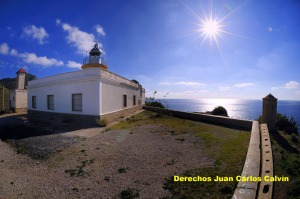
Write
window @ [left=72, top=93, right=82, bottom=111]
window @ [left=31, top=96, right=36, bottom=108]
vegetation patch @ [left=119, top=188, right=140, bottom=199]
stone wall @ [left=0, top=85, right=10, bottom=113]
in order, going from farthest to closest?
stone wall @ [left=0, top=85, right=10, bottom=113]
window @ [left=31, top=96, right=36, bottom=108]
window @ [left=72, top=93, right=82, bottom=111]
vegetation patch @ [left=119, top=188, right=140, bottom=199]

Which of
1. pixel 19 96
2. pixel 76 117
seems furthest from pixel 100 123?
pixel 19 96

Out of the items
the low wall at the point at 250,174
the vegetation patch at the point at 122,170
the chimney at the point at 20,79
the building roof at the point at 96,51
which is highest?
the building roof at the point at 96,51

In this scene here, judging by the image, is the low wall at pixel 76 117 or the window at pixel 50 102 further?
the window at pixel 50 102

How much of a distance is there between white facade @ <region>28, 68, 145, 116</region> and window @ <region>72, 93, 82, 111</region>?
0.16m

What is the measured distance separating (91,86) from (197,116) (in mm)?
8096

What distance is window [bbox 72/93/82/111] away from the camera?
42.5 feet

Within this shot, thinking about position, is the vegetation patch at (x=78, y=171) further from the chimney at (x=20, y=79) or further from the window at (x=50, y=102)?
the chimney at (x=20, y=79)

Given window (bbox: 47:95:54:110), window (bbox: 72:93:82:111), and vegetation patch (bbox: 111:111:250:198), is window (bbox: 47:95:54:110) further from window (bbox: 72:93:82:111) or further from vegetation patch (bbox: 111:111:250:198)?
vegetation patch (bbox: 111:111:250:198)

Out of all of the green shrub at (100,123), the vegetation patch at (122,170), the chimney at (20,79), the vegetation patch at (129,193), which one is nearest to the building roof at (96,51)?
the green shrub at (100,123)

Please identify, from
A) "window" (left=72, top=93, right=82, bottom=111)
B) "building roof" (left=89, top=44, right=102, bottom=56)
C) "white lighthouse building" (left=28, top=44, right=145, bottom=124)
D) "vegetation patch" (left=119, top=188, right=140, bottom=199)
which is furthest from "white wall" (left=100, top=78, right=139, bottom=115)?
"vegetation patch" (left=119, top=188, right=140, bottom=199)

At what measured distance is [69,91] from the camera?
13586mm

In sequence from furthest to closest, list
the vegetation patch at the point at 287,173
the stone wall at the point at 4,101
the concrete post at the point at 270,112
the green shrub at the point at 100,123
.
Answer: the stone wall at the point at 4,101
the green shrub at the point at 100,123
the concrete post at the point at 270,112
the vegetation patch at the point at 287,173

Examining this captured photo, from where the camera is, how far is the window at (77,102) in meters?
12.9

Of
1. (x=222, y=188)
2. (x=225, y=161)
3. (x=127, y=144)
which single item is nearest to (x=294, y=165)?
(x=225, y=161)
